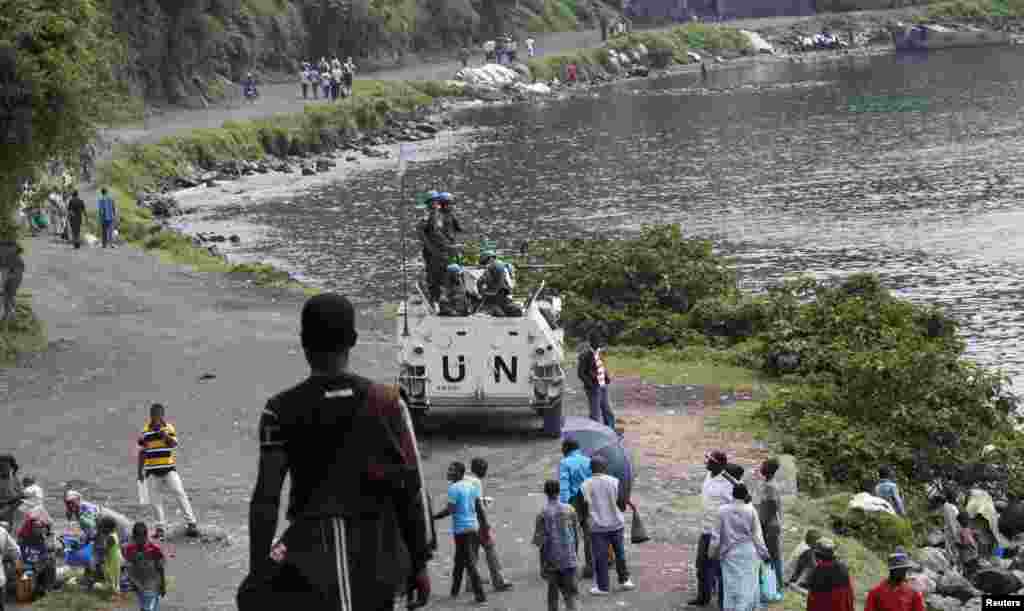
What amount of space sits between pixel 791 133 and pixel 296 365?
208 ft

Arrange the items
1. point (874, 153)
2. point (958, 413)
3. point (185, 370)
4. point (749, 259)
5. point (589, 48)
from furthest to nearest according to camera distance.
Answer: point (589, 48), point (874, 153), point (749, 259), point (185, 370), point (958, 413)

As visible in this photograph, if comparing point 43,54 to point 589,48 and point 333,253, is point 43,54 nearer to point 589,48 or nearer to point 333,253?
point 333,253

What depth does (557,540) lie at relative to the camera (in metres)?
16.7

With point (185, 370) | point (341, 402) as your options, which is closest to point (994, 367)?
point (185, 370)

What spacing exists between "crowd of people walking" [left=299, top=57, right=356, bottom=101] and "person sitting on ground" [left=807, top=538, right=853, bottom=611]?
263 feet

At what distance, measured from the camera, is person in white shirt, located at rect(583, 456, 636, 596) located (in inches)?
688

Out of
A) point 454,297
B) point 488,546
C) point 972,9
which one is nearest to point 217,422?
point 454,297

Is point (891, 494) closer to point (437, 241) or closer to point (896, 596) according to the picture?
point (437, 241)

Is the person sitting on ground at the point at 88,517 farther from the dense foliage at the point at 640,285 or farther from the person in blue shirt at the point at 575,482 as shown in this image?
the dense foliage at the point at 640,285

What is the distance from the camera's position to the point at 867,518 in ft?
74.1

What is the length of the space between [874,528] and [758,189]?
49.1 metres

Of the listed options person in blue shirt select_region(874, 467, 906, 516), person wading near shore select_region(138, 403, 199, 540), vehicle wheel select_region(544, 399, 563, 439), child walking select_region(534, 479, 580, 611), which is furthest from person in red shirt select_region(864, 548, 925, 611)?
vehicle wheel select_region(544, 399, 563, 439)

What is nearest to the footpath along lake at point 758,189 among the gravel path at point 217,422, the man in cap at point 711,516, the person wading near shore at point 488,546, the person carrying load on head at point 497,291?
the gravel path at point 217,422

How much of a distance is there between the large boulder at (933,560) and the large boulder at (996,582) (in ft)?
1.52
